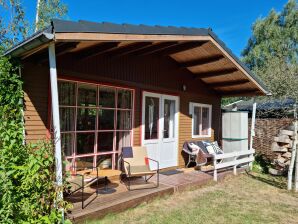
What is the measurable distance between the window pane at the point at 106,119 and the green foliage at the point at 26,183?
2.07 metres

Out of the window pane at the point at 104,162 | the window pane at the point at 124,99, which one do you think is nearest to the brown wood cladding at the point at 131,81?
the window pane at the point at 124,99

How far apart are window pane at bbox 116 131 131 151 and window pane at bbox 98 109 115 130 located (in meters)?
0.30

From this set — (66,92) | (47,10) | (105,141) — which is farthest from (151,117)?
(47,10)

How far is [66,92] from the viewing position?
5.11m

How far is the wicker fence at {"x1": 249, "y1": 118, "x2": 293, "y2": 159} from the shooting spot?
33.1 feet

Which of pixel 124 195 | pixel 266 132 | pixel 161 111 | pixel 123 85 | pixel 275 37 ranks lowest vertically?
pixel 124 195

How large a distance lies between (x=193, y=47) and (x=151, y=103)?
1.79m

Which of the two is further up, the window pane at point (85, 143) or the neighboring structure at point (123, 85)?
the neighboring structure at point (123, 85)

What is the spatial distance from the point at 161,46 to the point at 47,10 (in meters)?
11.6

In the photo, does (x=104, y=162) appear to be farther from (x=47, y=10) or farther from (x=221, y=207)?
(x=47, y=10)

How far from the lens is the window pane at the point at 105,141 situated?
5.76m

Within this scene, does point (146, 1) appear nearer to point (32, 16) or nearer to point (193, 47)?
point (32, 16)

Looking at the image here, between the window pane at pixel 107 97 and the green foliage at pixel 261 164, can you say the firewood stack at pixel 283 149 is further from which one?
the window pane at pixel 107 97

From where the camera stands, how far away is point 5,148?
347 cm
